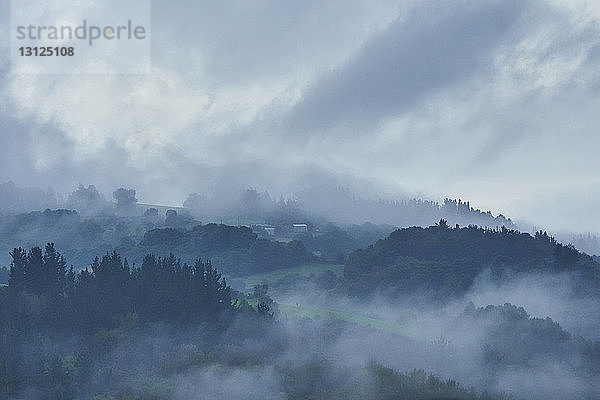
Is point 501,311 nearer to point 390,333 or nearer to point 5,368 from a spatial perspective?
point 390,333

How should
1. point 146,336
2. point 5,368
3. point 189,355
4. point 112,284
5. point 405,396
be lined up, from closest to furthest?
point 405,396, point 5,368, point 189,355, point 146,336, point 112,284

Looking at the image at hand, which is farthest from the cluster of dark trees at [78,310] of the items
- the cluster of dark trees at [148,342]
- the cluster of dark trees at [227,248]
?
the cluster of dark trees at [227,248]

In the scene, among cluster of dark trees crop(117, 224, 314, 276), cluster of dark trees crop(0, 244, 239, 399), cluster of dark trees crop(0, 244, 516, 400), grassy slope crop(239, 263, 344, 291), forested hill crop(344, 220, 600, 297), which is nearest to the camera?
cluster of dark trees crop(0, 244, 516, 400)

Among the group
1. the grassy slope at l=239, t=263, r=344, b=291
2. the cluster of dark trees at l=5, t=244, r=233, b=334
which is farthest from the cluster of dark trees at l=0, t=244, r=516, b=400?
the grassy slope at l=239, t=263, r=344, b=291

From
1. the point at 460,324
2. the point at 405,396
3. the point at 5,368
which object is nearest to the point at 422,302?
the point at 460,324

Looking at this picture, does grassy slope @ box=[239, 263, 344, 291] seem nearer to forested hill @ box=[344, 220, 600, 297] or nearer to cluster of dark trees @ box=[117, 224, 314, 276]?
cluster of dark trees @ box=[117, 224, 314, 276]

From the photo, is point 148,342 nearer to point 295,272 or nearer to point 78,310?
point 78,310

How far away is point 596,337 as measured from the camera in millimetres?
97875

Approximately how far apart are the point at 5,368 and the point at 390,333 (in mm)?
46522

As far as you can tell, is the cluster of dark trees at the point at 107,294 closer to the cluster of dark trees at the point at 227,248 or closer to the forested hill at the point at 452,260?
the forested hill at the point at 452,260

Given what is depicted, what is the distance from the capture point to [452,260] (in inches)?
5728

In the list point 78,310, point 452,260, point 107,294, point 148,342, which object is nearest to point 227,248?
point 452,260

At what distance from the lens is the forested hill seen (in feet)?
423

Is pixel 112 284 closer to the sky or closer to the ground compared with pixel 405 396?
closer to the sky
